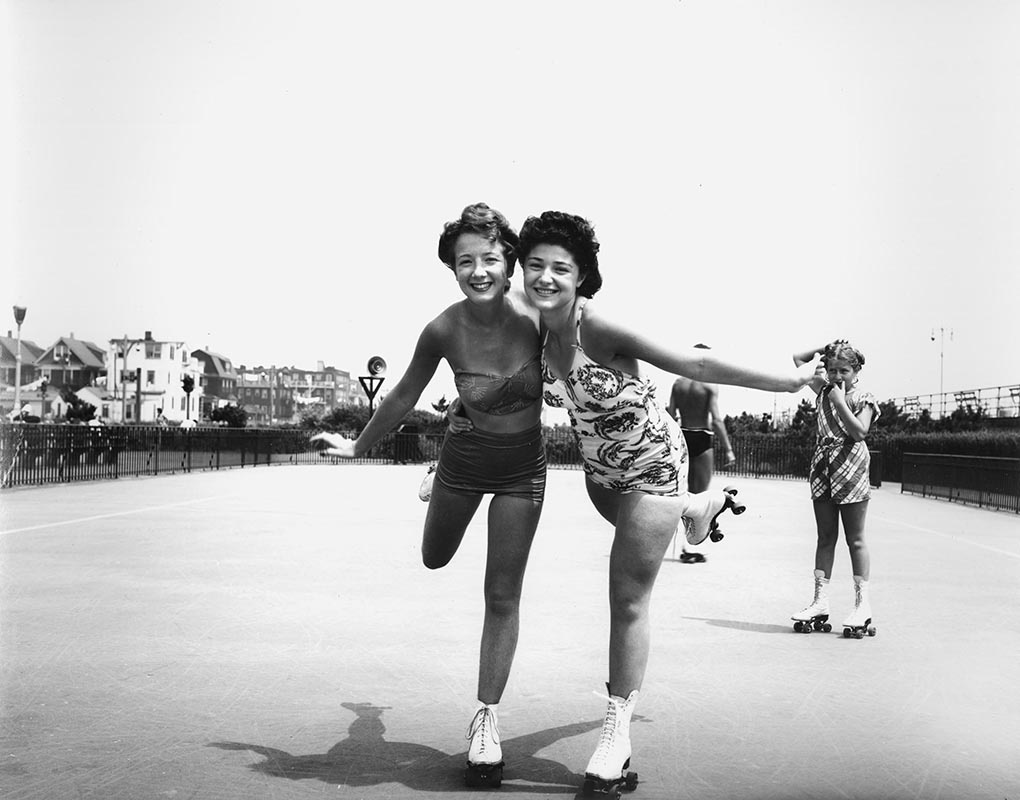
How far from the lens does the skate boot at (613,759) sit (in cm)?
334

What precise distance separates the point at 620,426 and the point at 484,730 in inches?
45.6

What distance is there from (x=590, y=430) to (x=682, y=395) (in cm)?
651

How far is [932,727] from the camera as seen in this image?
13.8ft

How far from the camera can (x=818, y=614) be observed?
6410 millimetres

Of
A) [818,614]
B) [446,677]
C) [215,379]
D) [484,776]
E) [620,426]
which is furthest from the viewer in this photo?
[215,379]

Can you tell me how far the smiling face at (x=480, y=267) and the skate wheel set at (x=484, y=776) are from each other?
162 centimetres

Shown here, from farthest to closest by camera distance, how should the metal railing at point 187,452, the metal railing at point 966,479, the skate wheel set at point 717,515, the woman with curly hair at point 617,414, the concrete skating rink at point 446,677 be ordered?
the metal railing at point 187,452 → the metal railing at point 966,479 → the skate wheel set at point 717,515 → the concrete skating rink at point 446,677 → the woman with curly hair at point 617,414

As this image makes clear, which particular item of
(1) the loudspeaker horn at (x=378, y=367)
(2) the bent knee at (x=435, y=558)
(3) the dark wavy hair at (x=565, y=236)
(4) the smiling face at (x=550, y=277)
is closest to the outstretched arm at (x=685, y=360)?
(4) the smiling face at (x=550, y=277)

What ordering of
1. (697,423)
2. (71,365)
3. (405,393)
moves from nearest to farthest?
(405,393)
(697,423)
(71,365)

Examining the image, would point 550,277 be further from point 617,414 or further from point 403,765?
point 403,765

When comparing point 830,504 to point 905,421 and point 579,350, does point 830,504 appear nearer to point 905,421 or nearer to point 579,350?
point 579,350

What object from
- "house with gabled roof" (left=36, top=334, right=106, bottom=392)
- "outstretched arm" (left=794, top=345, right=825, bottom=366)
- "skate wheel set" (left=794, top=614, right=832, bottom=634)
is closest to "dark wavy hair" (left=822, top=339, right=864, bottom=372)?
"skate wheel set" (left=794, top=614, right=832, bottom=634)

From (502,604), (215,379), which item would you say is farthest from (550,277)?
(215,379)

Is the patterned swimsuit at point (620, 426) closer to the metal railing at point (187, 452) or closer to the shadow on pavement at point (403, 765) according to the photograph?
the shadow on pavement at point (403, 765)
